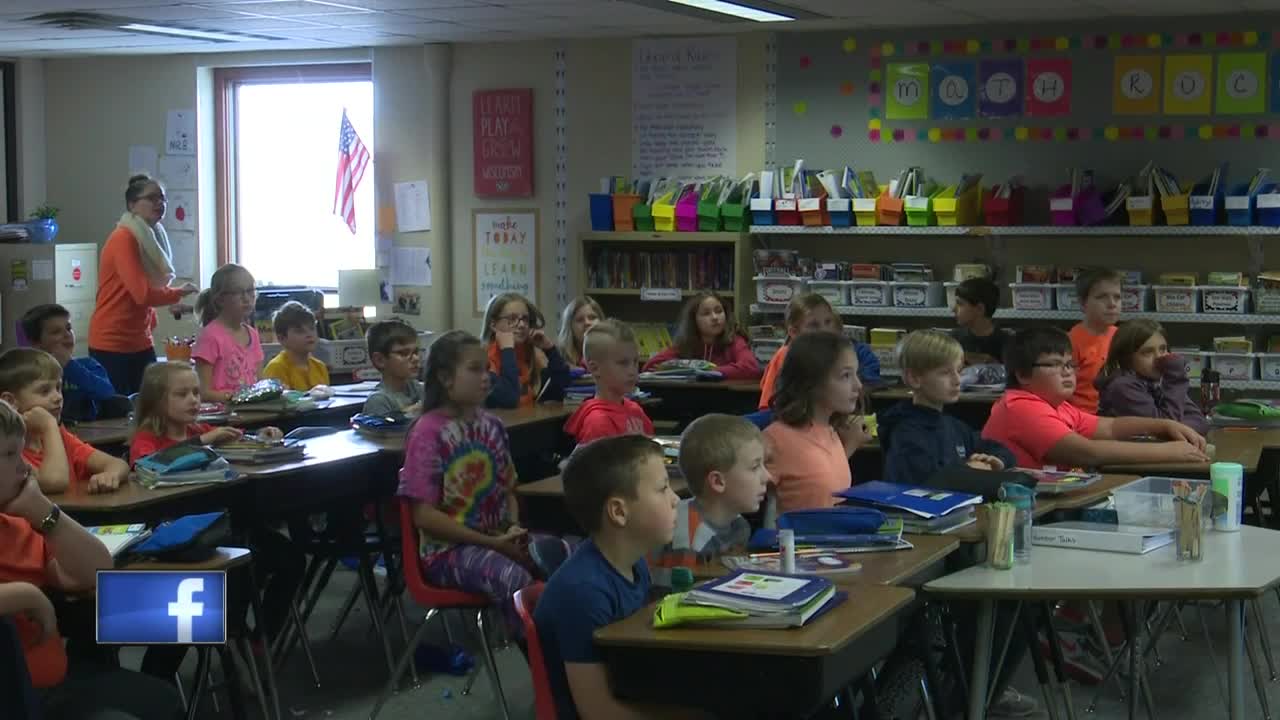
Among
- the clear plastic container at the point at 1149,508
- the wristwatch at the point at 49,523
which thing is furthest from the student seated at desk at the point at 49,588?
the clear plastic container at the point at 1149,508

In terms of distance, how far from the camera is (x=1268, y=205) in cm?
756

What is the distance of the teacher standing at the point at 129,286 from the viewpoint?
7.76 meters

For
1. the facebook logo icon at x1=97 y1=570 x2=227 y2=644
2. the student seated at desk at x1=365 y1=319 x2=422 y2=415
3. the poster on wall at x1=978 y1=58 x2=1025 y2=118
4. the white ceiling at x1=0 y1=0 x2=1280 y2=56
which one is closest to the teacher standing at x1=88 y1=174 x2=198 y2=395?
the white ceiling at x1=0 y1=0 x2=1280 y2=56

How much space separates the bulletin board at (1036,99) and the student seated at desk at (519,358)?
8.77ft

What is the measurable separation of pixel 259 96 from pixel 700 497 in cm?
795

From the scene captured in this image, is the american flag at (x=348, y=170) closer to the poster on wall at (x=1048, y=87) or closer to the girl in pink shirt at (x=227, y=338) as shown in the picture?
the girl in pink shirt at (x=227, y=338)

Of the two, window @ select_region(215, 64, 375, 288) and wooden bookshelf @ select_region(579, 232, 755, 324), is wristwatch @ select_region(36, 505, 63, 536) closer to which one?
wooden bookshelf @ select_region(579, 232, 755, 324)

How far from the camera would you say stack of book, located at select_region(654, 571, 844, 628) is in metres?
2.74

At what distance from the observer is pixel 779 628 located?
107 inches

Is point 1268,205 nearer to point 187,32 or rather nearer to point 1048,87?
point 1048,87

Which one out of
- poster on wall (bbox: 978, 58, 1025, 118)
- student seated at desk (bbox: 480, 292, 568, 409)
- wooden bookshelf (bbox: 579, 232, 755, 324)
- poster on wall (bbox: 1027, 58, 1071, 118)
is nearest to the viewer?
student seated at desk (bbox: 480, 292, 568, 409)

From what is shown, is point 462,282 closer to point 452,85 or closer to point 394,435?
point 452,85

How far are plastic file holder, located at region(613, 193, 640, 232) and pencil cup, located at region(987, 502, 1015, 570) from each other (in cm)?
581

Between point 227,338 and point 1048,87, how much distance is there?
14.4 feet
